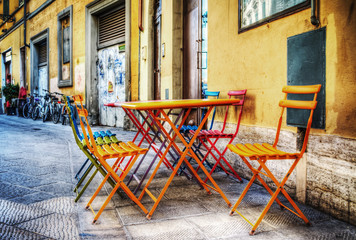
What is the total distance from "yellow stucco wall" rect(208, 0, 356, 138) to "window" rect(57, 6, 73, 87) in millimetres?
8239

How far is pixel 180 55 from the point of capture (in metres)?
6.07

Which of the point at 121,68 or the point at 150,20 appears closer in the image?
the point at 150,20

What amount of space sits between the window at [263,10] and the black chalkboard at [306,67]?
0.29 metres

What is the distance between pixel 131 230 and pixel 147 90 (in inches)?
210

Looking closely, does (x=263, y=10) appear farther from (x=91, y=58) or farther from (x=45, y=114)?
(x=45, y=114)

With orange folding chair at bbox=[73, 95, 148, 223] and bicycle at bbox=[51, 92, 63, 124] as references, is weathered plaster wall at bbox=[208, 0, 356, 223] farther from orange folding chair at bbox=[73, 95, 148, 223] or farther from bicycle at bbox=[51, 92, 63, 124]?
bicycle at bbox=[51, 92, 63, 124]

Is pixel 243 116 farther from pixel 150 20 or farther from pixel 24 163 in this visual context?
pixel 150 20

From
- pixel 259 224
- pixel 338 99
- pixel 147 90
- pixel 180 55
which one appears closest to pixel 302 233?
pixel 259 224

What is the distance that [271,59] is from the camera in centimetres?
317

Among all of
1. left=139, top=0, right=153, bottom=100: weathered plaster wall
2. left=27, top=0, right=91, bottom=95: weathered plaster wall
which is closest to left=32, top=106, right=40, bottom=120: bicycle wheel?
left=27, top=0, right=91, bottom=95: weathered plaster wall

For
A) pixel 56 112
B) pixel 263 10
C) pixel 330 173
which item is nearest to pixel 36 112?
pixel 56 112

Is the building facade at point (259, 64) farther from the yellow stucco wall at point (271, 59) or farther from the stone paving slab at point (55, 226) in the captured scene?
the stone paving slab at point (55, 226)

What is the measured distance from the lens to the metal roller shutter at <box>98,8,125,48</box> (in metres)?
8.84

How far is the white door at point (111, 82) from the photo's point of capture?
8.98 meters
